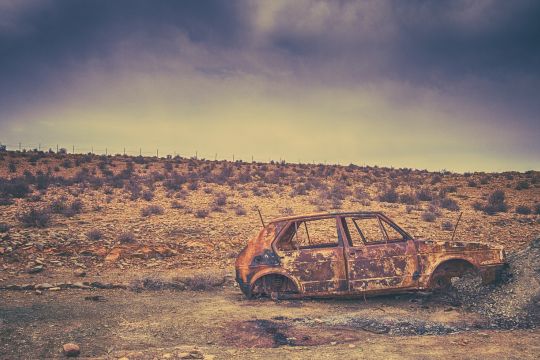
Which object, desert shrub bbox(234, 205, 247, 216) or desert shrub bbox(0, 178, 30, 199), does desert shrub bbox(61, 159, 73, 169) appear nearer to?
desert shrub bbox(0, 178, 30, 199)

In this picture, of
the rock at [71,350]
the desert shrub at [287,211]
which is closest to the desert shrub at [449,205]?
the desert shrub at [287,211]

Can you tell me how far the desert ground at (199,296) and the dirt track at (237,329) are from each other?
0.7 inches

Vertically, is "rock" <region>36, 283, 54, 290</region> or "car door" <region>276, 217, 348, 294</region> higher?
"car door" <region>276, 217, 348, 294</region>

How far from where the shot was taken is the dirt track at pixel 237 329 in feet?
16.7

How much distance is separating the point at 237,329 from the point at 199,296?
8.25 feet

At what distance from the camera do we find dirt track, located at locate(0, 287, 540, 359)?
509cm

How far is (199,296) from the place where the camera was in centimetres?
838

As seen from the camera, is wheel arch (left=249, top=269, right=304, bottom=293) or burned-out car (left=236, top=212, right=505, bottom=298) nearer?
burned-out car (left=236, top=212, right=505, bottom=298)

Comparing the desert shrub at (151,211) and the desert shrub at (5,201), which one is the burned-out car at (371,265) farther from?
the desert shrub at (5,201)

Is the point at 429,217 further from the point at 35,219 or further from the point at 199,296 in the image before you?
the point at 35,219

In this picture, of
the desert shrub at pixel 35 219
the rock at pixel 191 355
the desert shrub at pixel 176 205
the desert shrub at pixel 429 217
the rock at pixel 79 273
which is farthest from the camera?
the desert shrub at pixel 176 205

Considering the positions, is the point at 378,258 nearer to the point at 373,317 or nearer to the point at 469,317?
the point at 373,317

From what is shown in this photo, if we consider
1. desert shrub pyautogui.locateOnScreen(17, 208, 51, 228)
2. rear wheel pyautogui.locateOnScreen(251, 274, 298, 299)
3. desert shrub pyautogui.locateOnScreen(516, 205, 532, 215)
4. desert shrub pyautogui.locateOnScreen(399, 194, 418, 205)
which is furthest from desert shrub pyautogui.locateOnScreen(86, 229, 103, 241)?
desert shrub pyautogui.locateOnScreen(516, 205, 532, 215)

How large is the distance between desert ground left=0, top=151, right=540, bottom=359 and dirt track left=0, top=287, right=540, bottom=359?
19mm
